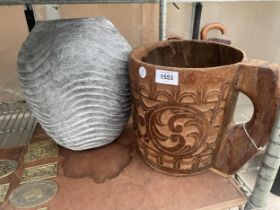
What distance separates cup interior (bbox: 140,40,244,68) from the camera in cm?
49

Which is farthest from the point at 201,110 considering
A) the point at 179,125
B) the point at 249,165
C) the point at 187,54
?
the point at 249,165

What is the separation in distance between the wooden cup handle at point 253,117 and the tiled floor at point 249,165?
0.45 meters

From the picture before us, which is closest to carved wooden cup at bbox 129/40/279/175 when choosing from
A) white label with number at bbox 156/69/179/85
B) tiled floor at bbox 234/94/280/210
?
white label with number at bbox 156/69/179/85

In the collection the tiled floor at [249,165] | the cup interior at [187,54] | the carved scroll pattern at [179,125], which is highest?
the cup interior at [187,54]

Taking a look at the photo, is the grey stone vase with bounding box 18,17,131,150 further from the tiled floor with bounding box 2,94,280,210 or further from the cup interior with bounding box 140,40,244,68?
the tiled floor with bounding box 2,94,280,210

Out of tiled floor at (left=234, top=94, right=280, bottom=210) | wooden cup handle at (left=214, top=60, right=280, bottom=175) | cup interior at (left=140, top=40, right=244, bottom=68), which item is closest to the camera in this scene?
wooden cup handle at (left=214, top=60, right=280, bottom=175)

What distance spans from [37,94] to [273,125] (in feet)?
1.28

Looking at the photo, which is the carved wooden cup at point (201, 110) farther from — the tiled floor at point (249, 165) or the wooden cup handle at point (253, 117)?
the tiled floor at point (249, 165)

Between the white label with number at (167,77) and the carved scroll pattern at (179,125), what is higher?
the white label with number at (167,77)

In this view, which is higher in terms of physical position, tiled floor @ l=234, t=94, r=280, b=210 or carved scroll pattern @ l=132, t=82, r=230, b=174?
carved scroll pattern @ l=132, t=82, r=230, b=174

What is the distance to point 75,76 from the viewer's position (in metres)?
0.42

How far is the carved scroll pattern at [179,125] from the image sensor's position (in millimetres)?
381

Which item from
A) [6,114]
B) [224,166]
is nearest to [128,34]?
[6,114]

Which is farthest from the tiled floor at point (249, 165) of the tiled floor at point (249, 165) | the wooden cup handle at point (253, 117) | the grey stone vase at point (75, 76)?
the grey stone vase at point (75, 76)
